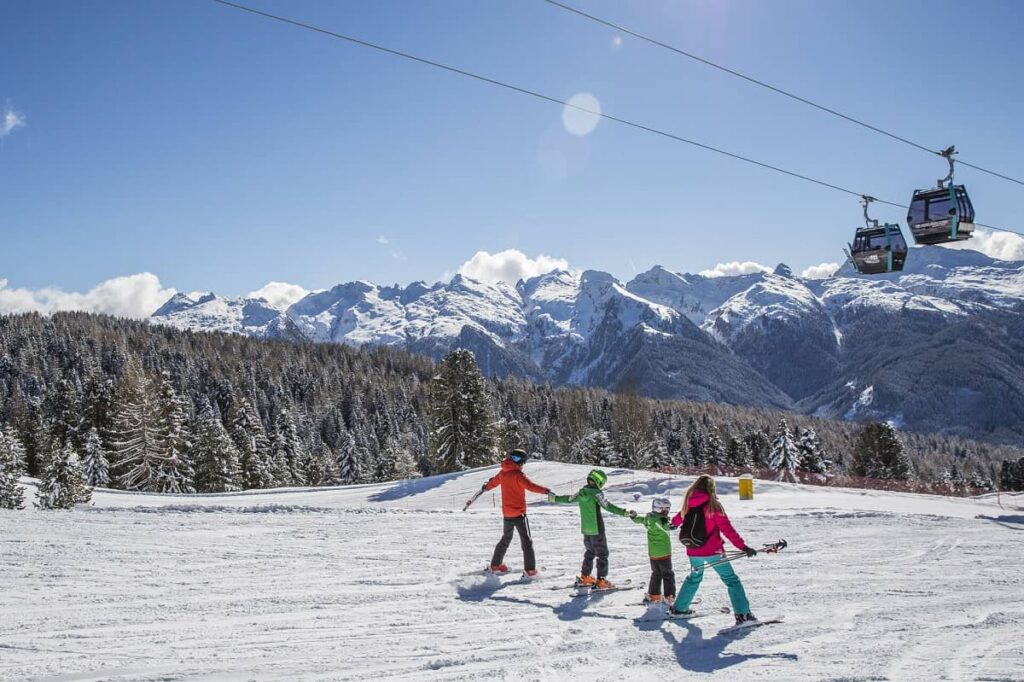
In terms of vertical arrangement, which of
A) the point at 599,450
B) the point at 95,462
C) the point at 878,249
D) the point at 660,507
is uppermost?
the point at 878,249

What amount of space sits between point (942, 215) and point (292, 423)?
195ft

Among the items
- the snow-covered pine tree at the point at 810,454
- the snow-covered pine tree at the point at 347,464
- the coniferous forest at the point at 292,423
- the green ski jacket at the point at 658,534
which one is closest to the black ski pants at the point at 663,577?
the green ski jacket at the point at 658,534

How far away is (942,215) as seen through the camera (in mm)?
19828

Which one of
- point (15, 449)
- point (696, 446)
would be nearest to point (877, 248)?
point (15, 449)

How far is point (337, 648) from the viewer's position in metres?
7.76

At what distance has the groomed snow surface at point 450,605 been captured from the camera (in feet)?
23.3

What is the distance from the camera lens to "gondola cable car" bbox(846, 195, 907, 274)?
71.1 feet

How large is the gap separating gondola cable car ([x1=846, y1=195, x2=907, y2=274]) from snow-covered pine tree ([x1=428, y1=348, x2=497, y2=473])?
89.5 ft

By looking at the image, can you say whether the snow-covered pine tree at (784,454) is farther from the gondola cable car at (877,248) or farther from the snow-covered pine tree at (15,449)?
the snow-covered pine tree at (15,449)

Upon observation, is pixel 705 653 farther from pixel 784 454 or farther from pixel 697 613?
pixel 784 454

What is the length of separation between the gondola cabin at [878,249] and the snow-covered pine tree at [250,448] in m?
43.6

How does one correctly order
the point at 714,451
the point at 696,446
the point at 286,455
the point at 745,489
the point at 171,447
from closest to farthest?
1. the point at 745,489
2. the point at 171,447
3. the point at 286,455
4. the point at 714,451
5. the point at 696,446

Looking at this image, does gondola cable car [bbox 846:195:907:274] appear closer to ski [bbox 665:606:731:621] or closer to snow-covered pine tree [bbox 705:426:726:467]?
ski [bbox 665:606:731:621]

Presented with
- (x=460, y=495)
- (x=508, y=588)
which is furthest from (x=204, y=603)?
(x=460, y=495)
